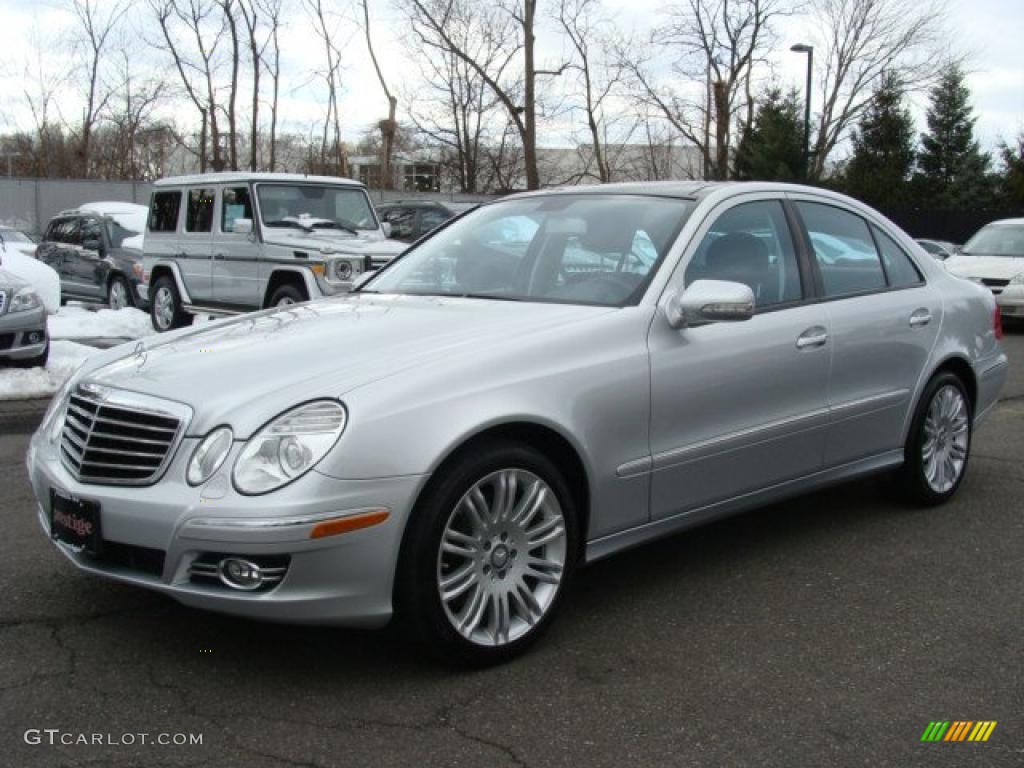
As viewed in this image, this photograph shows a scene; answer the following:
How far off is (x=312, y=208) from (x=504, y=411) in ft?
29.7

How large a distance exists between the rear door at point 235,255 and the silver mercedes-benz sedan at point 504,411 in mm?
7100

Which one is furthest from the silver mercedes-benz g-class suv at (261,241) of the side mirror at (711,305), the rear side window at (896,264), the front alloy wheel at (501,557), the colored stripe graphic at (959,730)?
the colored stripe graphic at (959,730)

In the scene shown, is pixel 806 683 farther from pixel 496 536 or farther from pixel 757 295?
pixel 757 295

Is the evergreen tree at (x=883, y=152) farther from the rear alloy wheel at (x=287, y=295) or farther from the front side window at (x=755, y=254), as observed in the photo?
the front side window at (x=755, y=254)

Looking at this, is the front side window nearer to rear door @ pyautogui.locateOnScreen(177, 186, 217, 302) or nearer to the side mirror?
the side mirror

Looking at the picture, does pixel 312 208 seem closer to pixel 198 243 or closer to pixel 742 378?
pixel 198 243

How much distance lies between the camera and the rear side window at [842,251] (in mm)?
4816

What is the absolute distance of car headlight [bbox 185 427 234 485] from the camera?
10.2ft

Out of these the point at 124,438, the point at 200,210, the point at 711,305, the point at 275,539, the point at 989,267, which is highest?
the point at 200,210

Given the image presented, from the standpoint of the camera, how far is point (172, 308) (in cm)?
1335

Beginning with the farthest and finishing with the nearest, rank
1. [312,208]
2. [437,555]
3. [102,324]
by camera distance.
→ [102,324] < [312,208] < [437,555]

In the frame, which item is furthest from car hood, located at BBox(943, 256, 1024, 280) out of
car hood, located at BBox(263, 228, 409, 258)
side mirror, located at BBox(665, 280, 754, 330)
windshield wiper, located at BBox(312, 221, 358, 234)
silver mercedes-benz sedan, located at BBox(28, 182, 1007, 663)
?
side mirror, located at BBox(665, 280, 754, 330)

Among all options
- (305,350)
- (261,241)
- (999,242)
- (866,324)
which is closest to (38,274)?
(261,241)

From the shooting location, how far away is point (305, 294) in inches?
437
